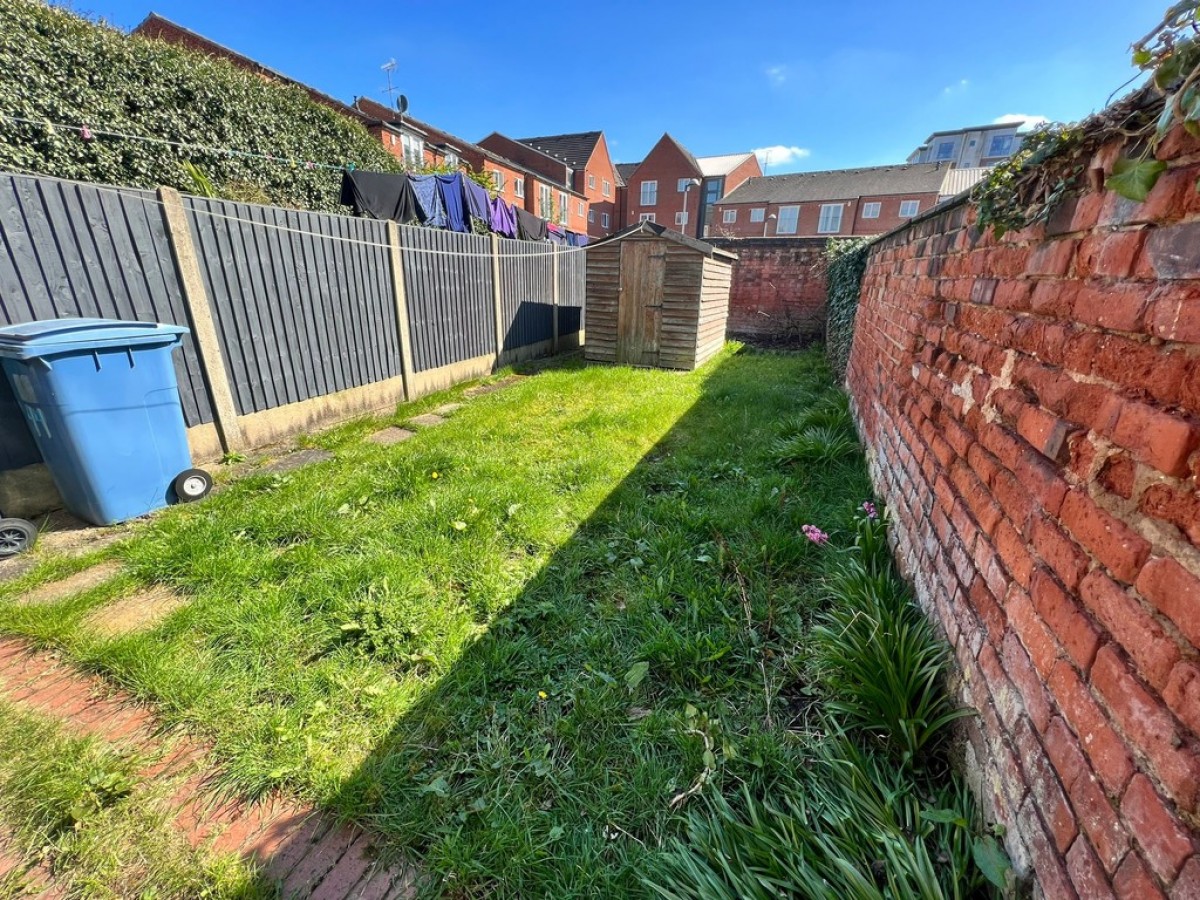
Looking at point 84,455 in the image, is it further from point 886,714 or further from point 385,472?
point 886,714

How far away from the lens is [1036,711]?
1.12m

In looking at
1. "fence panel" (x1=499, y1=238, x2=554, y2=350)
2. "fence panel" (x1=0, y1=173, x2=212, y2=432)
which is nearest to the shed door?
"fence panel" (x1=499, y1=238, x2=554, y2=350)

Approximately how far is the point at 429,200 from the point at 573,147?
30252 mm

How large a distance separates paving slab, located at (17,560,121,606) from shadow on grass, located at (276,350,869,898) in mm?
1685

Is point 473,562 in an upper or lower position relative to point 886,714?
lower

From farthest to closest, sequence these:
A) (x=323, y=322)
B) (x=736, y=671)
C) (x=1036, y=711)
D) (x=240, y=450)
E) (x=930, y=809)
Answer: (x=323, y=322) → (x=240, y=450) → (x=736, y=671) → (x=930, y=809) → (x=1036, y=711)

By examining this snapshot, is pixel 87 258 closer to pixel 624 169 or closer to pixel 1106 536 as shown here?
pixel 1106 536

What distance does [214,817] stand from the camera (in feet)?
5.18

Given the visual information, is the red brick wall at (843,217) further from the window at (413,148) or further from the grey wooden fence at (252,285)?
the grey wooden fence at (252,285)

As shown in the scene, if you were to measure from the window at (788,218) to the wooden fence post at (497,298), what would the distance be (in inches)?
1183

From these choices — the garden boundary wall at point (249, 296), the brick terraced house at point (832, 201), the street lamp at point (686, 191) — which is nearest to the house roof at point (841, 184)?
the brick terraced house at point (832, 201)

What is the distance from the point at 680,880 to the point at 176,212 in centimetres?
530

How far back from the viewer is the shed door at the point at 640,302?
8336 mm

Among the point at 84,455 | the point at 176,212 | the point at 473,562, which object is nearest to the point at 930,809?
the point at 473,562
